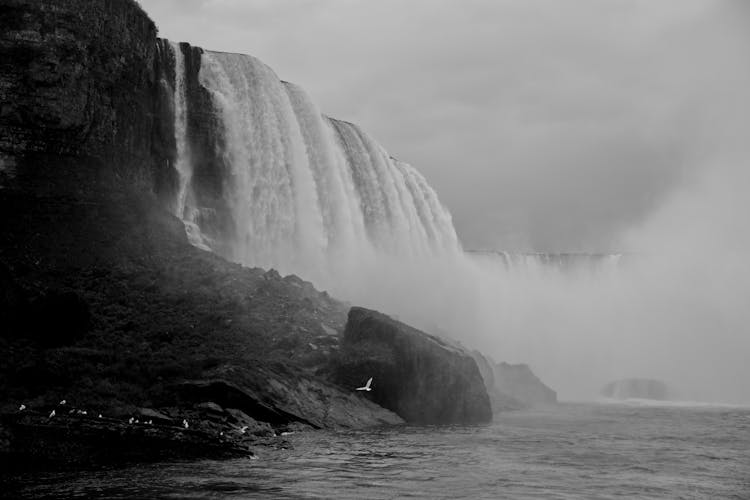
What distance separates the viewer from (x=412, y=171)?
212 ft

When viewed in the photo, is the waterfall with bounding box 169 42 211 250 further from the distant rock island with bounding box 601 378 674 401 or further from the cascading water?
the distant rock island with bounding box 601 378 674 401

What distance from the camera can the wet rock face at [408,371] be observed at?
2689 centimetres

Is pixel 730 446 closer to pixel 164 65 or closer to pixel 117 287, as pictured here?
pixel 117 287

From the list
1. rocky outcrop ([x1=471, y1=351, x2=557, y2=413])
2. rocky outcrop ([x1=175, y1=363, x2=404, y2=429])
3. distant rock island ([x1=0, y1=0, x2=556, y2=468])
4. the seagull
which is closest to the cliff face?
distant rock island ([x1=0, y1=0, x2=556, y2=468])

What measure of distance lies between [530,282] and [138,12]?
5274 centimetres

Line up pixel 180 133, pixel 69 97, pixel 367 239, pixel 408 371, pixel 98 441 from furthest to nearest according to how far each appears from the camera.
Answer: pixel 367 239 < pixel 180 133 < pixel 69 97 < pixel 408 371 < pixel 98 441

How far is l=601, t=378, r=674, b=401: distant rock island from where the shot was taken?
5609 centimetres

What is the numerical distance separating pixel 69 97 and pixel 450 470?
24.1 metres

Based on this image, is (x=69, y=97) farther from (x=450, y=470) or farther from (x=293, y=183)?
(x=450, y=470)

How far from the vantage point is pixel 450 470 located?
54.4ft

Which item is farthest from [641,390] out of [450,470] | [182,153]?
[450,470]

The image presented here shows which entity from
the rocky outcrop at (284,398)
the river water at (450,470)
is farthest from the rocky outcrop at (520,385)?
the rocky outcrop at (284,398)

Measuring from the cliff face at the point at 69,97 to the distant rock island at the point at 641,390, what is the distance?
36.6 meters

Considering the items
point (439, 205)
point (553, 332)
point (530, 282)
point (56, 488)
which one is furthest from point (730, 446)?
point (530, 282)
